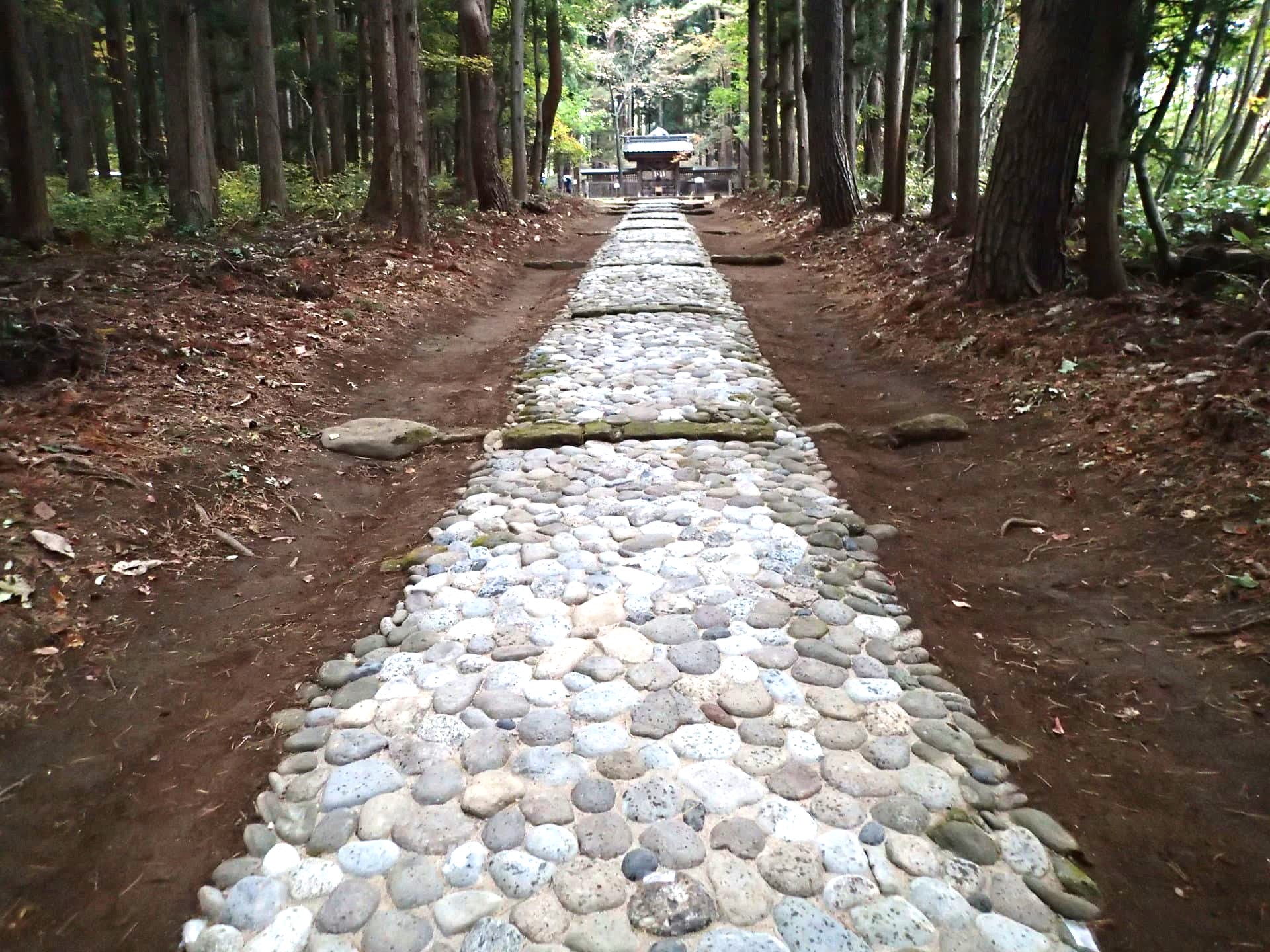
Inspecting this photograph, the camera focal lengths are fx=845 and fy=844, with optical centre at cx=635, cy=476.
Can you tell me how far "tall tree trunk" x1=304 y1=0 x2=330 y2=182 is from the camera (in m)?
18.9

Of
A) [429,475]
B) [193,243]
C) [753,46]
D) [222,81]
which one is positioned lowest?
[429,475]

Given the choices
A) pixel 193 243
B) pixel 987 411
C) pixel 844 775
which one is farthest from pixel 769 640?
pixel 193 243

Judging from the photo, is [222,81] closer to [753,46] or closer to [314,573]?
[753,46]

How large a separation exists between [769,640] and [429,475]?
9.24 feet

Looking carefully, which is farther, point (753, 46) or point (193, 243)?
point (753, 46)

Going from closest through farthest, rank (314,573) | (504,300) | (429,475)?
(314,573)
(429,475)
(504,300)

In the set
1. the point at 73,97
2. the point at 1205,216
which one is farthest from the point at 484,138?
the point at 1205,216

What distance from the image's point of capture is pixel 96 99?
82.5 feet

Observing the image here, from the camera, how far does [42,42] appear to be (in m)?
19.5

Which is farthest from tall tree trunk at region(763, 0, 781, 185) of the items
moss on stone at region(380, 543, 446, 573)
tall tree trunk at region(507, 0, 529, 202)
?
moss on stone at region(380, 543, 446, 573)

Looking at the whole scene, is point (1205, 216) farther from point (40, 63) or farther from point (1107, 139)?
point (40, 63)

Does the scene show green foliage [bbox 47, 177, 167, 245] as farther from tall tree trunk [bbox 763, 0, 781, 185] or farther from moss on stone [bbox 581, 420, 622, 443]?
tall tree trunk [bbox 763, 0, 781, 185]

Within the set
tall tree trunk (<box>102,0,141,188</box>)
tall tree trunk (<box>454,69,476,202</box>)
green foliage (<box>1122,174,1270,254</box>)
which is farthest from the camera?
tall tree trunk (<box>102,0,141,188</box>)

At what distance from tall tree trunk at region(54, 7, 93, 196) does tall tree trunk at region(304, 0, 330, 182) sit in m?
4.55
